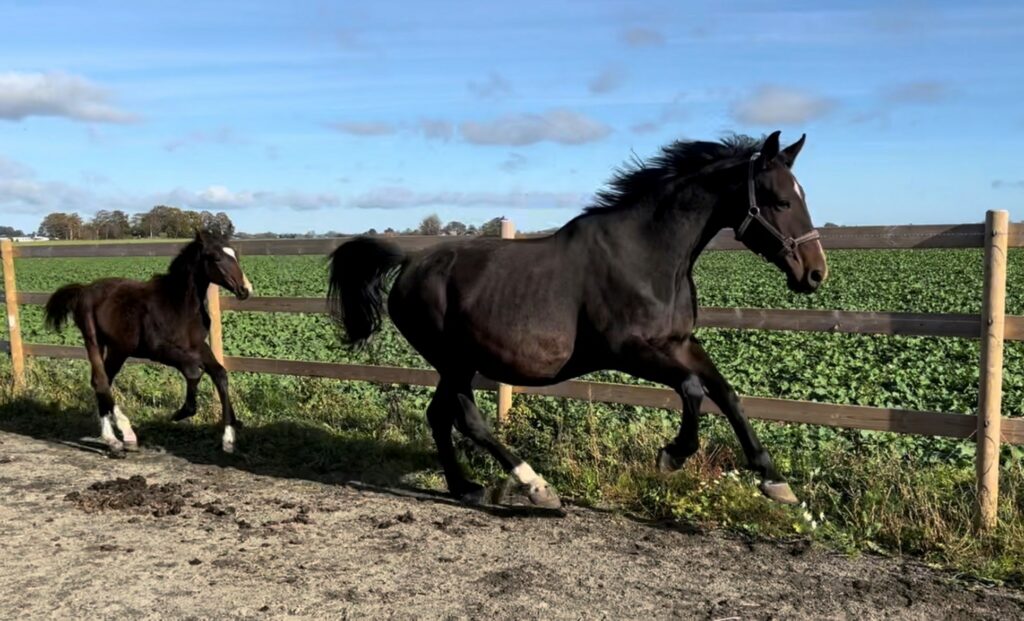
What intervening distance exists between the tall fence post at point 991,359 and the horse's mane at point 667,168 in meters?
1.38

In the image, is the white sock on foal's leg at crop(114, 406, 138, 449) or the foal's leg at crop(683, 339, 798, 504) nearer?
the foal's leg at crop(683, 339, 798, 504)

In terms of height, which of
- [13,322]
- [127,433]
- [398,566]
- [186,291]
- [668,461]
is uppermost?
[186,291]

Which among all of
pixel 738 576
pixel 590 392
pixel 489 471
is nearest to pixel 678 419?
pixel 590 392

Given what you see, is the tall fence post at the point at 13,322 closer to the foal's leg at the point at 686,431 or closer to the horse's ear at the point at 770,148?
the foal's leg at the point at 686,431

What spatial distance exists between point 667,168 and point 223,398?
4.39 meters

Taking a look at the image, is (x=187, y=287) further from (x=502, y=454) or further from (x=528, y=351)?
(x=528, y=351)

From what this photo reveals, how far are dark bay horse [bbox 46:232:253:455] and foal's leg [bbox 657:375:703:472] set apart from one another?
4111mm

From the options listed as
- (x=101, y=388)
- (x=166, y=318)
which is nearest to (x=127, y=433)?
(x=101, y=388)

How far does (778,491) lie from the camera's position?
4574mm

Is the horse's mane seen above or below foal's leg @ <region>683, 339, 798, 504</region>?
above

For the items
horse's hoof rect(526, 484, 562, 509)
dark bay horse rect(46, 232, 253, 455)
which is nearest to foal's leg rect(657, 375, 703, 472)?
horse's hoof rect(526, 484, 562, 509)

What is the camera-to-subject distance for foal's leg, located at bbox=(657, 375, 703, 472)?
4719 mm

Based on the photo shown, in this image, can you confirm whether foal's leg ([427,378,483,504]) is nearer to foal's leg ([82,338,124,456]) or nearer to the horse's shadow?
the horse's shadow

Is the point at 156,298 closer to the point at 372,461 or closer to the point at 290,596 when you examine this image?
the point at 372,461
